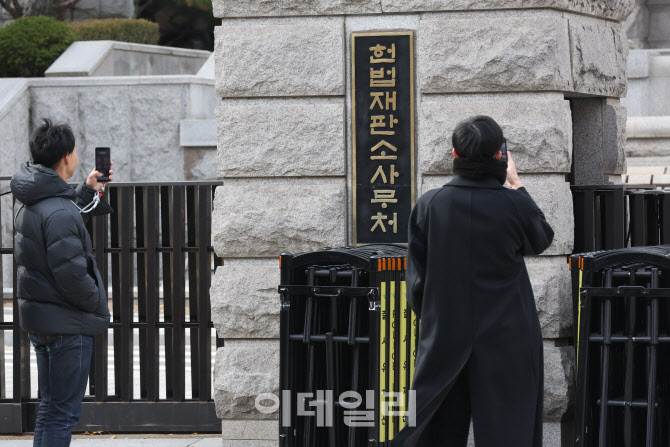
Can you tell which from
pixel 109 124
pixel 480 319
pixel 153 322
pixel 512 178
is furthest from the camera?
pixel 109 124

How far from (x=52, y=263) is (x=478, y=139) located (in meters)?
2.24

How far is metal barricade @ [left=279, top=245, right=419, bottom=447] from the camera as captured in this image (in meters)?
5.94

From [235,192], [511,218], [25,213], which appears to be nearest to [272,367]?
[235,192]

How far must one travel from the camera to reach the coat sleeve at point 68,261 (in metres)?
5.75

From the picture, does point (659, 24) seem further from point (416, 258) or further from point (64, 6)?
point (416, 258)

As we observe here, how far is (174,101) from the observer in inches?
645

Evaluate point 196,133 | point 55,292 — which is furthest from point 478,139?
point 196,133

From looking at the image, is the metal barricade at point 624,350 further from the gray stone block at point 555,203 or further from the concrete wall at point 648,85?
the concrete wall at point 648,85

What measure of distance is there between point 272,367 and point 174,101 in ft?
32.0

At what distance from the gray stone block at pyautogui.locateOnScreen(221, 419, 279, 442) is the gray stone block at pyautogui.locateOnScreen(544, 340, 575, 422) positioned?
1711 mm

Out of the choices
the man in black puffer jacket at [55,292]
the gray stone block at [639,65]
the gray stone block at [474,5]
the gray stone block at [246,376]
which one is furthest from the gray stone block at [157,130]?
the man in black puffer jacket at [55,292]

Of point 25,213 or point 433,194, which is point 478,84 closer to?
point 433,194

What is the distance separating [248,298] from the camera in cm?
715

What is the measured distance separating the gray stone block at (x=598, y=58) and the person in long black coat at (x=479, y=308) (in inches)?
84.1
